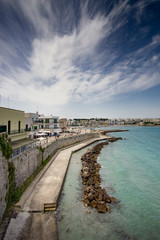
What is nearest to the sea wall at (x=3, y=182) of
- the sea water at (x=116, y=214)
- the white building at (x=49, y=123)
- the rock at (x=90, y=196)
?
the sea water at (x=116, y=214)

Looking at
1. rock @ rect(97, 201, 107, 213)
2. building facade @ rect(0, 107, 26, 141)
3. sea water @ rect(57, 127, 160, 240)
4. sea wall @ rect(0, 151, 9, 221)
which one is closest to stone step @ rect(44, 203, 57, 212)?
sea water @ rect(57, 127, 160, 240)

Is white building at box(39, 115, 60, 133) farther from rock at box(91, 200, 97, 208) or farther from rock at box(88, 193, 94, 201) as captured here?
rock at box(91, 200, 97, 208)

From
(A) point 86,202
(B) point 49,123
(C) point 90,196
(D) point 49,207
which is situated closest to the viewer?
(D) point 49,207

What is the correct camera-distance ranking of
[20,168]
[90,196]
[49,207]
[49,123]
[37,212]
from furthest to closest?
[49,123], [20,168], [90,196], [49,207], [37,212]

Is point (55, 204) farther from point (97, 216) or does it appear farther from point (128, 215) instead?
point (128, 215)

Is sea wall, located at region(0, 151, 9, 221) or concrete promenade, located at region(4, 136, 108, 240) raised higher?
sea wall, located at region(0, 151, 9, 221)

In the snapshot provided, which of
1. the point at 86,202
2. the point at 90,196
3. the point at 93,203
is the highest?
the point at 90,196

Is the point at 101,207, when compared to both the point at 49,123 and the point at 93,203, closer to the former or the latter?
the point at 93,203

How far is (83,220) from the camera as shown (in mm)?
8555

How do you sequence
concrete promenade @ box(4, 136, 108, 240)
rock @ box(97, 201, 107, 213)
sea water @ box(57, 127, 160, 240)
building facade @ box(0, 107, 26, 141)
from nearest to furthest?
concrete promenade @ box(4, 136, 108, 240) < sea water @ box(57, 127, 160, 240) < rock @ box(97, 201, 107, 213) < building facade @ box(0, 107, 26, 141)

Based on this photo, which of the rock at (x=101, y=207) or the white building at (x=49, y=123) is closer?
the rock at (x=101, y=207)

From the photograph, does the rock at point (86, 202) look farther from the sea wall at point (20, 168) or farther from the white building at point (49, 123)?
the white building at point (49, 123)

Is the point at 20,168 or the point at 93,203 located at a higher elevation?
the point at 20,168

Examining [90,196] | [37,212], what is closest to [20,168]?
[37,212]
